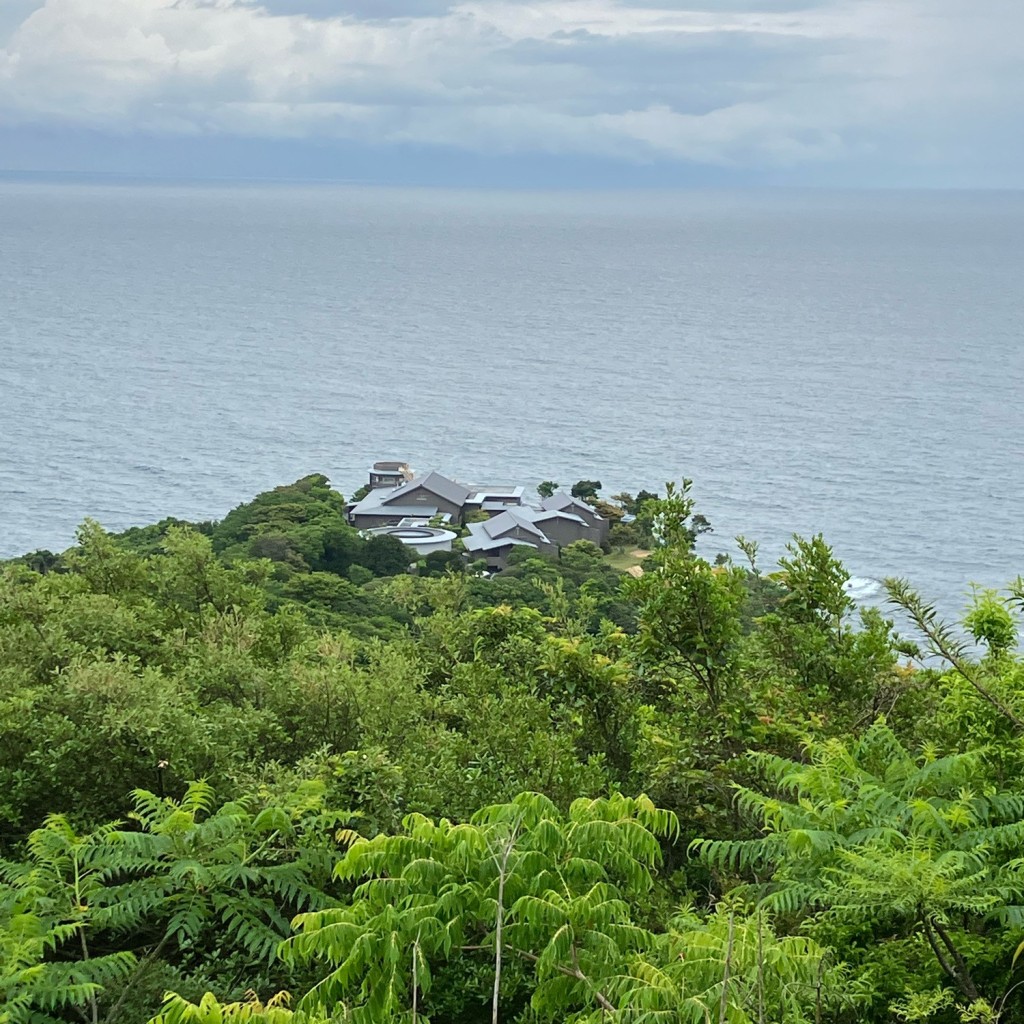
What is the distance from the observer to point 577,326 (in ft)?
353

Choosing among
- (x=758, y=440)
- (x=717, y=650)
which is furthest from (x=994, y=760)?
(x=758, y=440)

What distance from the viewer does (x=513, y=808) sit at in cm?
525

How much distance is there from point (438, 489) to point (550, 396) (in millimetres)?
26415

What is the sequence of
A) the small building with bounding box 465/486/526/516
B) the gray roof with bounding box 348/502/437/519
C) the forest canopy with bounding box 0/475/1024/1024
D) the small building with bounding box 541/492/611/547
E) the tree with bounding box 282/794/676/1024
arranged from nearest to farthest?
the tree with bounding box 282/794/676/1024, the forest canopy with bounding box 0/475/1024/1024, the small building with bounding box 541/492/611/547, the gray roof with bounding box 348/502/437/519, the small building with bounding box 465/486/526/516

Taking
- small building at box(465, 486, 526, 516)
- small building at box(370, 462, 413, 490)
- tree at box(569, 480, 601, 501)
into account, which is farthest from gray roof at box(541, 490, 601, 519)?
small building at box(370, 462, 413, 490)

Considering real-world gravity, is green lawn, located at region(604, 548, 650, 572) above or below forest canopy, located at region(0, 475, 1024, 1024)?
below

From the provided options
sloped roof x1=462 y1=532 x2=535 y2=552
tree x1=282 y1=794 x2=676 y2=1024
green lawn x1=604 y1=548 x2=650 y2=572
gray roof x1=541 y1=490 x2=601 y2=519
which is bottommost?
green lawn x1=604 y1=548 x2=650 y2=572

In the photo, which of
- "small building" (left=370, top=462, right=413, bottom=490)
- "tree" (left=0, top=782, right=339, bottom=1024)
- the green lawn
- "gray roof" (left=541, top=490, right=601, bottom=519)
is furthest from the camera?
"small building" (left=370, top=462, right=413, bottom=490)

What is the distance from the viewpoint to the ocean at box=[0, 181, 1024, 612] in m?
50.9

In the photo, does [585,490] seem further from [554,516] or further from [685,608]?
[685,608]

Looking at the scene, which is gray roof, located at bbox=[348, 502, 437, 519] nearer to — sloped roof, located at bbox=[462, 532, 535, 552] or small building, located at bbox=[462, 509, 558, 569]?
small building, located at bbox=[462, 509, 558, 569]

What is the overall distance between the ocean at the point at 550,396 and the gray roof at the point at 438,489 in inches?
218

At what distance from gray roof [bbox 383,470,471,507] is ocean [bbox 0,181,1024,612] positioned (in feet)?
18.2

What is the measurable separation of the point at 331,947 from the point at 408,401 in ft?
231
